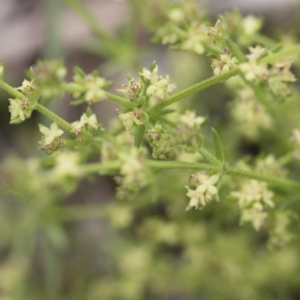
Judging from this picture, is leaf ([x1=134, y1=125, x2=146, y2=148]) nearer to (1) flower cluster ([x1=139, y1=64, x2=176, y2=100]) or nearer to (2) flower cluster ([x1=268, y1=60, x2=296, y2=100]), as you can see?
(1) flower cluster ([x1=139, y1=64, x2=176, y2=100])

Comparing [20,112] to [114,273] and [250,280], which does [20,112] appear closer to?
[250,280]

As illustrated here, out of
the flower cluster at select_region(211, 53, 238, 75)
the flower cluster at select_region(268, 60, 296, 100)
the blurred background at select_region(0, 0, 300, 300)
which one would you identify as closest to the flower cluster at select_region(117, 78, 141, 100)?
the flower cluster at select_region(211, 53, 238, 75)

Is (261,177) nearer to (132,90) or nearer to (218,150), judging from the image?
(218,150)

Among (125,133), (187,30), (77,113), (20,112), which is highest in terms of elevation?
(77,113)

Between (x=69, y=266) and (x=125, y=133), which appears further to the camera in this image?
(x=69, y=266)

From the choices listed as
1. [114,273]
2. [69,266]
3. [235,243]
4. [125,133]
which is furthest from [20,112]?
[69,266]
